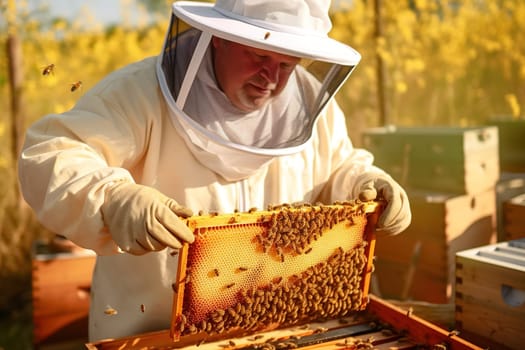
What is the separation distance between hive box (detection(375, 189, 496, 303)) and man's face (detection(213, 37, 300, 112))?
2.10 m

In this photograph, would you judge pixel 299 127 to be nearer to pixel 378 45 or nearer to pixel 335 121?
pixel 335 121

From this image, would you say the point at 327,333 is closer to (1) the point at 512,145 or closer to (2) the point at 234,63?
(2) the point at 234,63

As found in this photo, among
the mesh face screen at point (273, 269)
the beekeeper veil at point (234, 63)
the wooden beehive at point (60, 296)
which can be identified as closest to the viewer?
the mesh face screen at point (273, 269)

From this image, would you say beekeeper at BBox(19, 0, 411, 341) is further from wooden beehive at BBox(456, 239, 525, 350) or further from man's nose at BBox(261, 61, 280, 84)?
wooden beehive at BBox(456, 239, 525, 350)

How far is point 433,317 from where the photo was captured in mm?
2645

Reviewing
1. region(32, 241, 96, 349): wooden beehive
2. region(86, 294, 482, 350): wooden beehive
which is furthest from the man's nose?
region(32, 241, 96, 349): wooden beehive

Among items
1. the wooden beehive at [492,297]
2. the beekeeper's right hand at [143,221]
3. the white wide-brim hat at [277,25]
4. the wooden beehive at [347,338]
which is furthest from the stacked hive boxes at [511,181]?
the beekeeper's right hand at [143,221]

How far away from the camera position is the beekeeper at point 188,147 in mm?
1848

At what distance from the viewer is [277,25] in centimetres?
203

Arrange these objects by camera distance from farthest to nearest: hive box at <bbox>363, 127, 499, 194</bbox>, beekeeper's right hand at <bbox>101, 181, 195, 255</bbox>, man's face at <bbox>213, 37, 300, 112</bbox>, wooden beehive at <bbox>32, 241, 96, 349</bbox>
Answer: hive box at <bbox>363, 127, 499, 194</bbox> < wooden beehive at <bbox>32, 241, 96, 349</bbox> < man's face at <bbox>213, 37, 300, 112</bbox> < beekeeper's right hand at <bbox>101, 181, 195, 255</bbox>

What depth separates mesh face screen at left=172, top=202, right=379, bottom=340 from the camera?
1818 millimetres

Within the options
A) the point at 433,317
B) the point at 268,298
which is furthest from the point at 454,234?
the point at 268,298

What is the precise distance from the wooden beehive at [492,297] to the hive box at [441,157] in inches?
64.6

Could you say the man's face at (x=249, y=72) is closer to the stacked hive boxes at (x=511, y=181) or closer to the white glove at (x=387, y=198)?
the white glove at (x=387, y=198)
